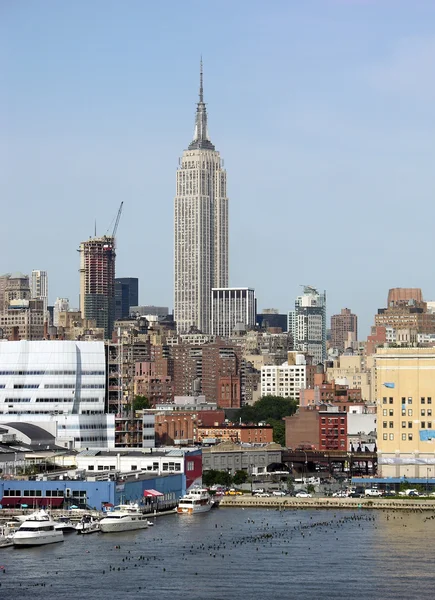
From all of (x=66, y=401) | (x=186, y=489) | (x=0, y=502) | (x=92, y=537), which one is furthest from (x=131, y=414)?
(x=92, y=537)

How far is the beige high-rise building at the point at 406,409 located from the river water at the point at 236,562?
27094 mm

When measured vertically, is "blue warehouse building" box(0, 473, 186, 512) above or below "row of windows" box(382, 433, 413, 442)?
below

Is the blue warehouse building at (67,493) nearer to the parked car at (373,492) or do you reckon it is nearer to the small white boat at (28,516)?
the small white boat at (28,516)

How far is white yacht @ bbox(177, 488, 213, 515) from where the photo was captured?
477 feet

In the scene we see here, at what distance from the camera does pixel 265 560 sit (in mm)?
112438

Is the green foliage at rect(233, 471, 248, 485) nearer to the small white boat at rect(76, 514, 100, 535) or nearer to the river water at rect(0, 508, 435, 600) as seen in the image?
the river water at rect(0, 508, 435, 600)

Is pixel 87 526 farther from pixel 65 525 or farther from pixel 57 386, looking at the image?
pixel 57 386

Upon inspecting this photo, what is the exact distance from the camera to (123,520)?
128625mm

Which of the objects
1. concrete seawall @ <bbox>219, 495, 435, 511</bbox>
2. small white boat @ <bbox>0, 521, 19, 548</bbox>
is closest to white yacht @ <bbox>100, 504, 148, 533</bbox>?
small white boat @ <bbox>0, 521, 19, 548</bbox>

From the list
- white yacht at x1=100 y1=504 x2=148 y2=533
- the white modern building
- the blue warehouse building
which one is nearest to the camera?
white yacht at x1=100 y1=504 x2=148 y2=533

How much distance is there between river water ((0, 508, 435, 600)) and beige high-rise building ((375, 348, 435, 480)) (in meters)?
27.1

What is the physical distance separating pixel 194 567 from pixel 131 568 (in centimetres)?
412

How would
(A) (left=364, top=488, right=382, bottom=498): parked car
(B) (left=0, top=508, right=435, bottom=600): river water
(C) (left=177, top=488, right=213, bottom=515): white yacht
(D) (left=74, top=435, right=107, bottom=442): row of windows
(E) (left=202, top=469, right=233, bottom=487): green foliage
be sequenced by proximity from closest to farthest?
(B) (left=0, top=508, right=435, bottom=600): river water < (C) (left=177, top=488, right=213, bottom=515): white yacht < (A) (left=364, top=488, right=382, bottom=498): parked car < (E) (left=202, top=469, right=233, bottom=487): green foliage < (D) (left=74, top=435, right=107, bottom=442): row of windows

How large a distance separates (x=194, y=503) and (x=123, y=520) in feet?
60.0
